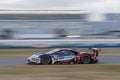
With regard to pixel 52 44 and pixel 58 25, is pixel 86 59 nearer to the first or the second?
pixel 52 44

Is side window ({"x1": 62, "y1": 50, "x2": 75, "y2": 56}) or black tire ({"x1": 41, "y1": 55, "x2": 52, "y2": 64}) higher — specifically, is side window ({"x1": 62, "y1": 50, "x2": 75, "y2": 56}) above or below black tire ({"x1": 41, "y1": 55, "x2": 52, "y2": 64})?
above

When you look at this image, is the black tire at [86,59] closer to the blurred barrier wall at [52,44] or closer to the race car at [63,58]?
the race car at [63,58]

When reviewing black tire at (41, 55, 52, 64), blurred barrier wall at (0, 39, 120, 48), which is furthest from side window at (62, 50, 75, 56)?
blurred barrier wall at (0, 39, 120, 48)

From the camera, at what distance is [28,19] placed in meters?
49.4

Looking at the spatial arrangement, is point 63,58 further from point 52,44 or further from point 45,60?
point 52,44

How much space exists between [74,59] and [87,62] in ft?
1.96

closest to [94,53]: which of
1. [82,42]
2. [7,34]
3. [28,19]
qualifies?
[82,42]

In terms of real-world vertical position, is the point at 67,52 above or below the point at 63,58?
above

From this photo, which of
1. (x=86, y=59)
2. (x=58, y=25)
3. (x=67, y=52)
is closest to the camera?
(x=86, y=59)

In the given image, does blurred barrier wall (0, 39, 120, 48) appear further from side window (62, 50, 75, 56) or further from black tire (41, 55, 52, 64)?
black tire (41, 55, 52, 64)

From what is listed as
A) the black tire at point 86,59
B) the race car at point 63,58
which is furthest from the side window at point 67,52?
the black tire at point 86,59

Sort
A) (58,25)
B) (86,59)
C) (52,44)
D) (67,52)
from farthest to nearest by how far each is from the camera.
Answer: (58,25) < (52,44) < (67,52) < (86,59)

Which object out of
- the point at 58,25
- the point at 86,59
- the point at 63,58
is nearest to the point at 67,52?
the point at 63,58

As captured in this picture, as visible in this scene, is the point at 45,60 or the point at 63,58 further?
the point at 63,58
